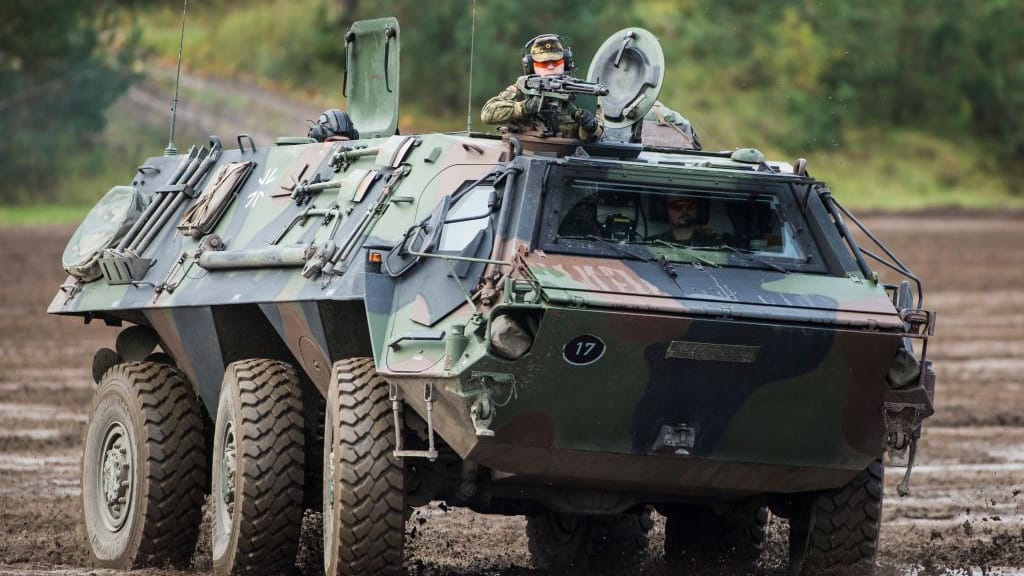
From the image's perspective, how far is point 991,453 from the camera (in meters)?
15.9

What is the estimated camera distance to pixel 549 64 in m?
10.3

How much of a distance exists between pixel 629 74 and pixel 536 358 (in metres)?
2.63

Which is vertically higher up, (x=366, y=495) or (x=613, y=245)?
(x=613, y=245)

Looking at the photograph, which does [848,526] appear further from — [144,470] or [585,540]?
[144,470]

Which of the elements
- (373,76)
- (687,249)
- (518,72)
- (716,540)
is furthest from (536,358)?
(518,72)

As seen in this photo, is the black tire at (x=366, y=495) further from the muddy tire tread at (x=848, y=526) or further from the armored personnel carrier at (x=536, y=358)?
the muddy tire tread at (x=848, y=526)

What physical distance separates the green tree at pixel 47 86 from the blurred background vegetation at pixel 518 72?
3 cm

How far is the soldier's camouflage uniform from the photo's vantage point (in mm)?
9984

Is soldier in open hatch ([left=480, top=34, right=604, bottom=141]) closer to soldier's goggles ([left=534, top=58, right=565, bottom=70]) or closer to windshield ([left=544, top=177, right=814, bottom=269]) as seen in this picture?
soldier's goggles ([left=534, top=58, right=565, bottom=70])

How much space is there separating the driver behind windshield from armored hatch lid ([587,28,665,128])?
3.72 feet

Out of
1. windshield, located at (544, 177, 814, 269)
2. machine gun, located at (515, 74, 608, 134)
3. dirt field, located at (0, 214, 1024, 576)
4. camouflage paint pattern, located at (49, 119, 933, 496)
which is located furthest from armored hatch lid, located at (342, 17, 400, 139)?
windshield, located at (544, 177, 814, 269)

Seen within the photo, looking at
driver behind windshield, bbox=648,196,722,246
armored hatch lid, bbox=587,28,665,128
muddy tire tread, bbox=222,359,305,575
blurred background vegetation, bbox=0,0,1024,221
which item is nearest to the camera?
driver behind windshield, bbox=648,196,722,246

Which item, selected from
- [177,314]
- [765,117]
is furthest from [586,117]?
[765,117]

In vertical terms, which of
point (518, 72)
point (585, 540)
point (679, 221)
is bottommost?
point (585, 540)
